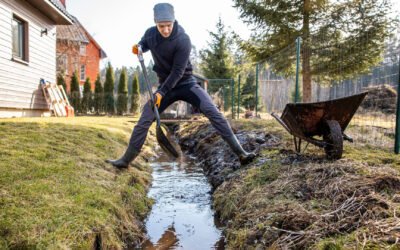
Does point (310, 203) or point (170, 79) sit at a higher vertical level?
point (170, 79)

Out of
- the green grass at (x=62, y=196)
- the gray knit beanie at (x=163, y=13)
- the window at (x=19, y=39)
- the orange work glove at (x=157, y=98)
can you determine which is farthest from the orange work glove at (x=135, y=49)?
the window at (x=19, y=39)

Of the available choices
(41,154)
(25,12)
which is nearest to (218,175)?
(41,154)

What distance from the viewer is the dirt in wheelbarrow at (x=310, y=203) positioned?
1.84m

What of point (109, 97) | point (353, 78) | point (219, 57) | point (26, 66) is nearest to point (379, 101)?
point (353, 78)

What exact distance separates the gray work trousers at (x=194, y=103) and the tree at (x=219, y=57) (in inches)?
727

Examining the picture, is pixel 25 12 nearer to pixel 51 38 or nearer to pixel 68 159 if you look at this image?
pixel 51 38

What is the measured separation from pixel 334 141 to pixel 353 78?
256 centimetres

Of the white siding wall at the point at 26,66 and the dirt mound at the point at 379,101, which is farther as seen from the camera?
the white siding wall at the point at 26,66

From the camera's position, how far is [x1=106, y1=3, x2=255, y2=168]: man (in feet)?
12.3

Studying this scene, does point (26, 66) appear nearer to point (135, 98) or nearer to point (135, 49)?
point (135, 49)

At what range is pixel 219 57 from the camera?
22.3 meters

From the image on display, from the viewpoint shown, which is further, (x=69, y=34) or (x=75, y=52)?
(x=69, y=34)

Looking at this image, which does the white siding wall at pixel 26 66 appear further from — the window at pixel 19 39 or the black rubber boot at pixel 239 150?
the black rubber boot at pixel 239 150

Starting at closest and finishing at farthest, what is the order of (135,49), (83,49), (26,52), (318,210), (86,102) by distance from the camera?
(318,210), (135,49), (26,52), (86,102), (83,49)
